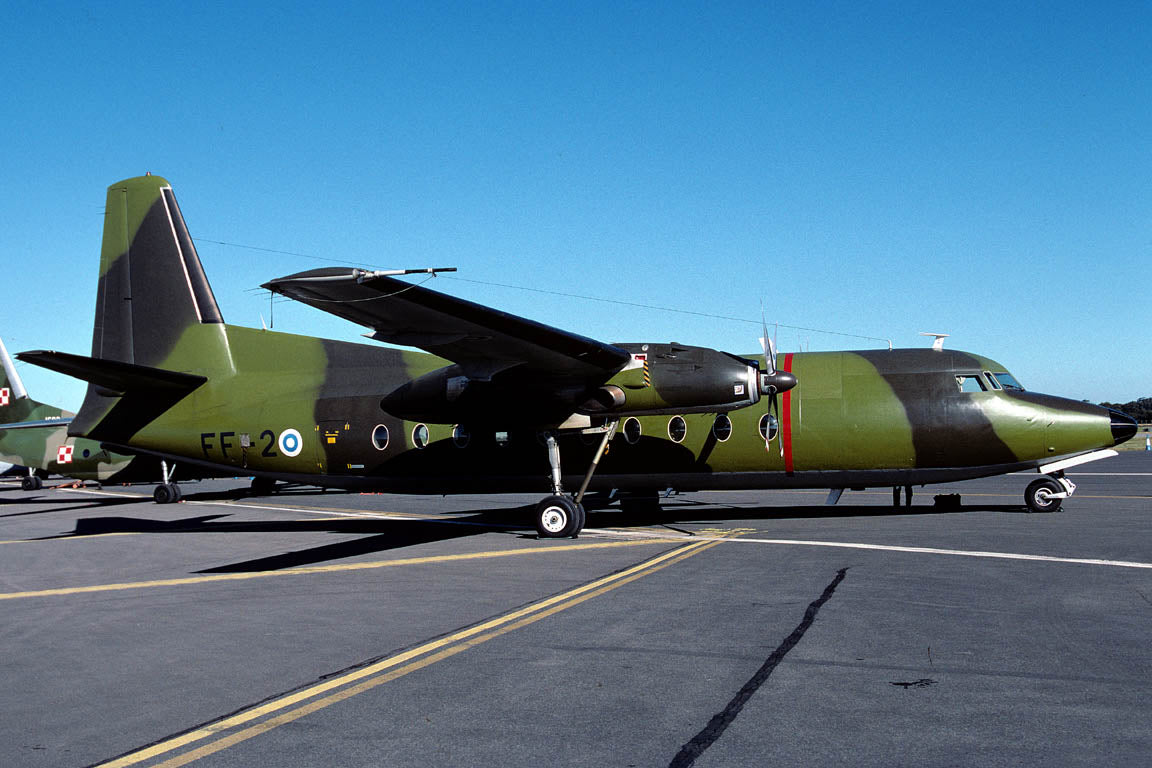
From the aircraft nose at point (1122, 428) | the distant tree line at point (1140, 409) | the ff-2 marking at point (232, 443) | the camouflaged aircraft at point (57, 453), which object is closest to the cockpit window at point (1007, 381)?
the aircraft nose at point (1122, 428)

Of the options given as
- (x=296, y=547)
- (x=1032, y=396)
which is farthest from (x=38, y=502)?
(x=1032, y=396)

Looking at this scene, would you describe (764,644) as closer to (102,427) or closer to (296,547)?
(296,547)

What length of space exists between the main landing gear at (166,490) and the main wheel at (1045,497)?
28.4m

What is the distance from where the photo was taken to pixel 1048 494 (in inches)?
776

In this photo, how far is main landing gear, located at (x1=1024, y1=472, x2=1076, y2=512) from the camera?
19.6 meters

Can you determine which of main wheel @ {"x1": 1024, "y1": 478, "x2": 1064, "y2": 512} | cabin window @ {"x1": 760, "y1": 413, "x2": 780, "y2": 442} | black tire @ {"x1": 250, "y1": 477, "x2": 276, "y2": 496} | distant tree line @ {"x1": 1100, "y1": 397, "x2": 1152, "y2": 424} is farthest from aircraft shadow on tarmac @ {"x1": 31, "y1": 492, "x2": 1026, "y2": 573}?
distant tree line @ {"x1": 1100, "y1": 397, "x2": 1152, "y2": 424}

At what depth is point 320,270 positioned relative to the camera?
12.3 metres

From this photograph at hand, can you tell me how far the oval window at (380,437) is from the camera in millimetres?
19969

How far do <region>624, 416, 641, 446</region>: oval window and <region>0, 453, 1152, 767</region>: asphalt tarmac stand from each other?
3.20 m

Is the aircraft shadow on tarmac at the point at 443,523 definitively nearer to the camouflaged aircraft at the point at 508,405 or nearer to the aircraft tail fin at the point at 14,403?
the camouflaged aircraft at the point at 508,405

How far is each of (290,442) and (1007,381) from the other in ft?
53.2

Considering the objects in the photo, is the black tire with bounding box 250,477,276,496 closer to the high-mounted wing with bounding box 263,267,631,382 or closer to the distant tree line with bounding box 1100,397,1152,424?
the high-mounted wing with bounding box 263,267,631,382

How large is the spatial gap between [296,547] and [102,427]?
27.1ft

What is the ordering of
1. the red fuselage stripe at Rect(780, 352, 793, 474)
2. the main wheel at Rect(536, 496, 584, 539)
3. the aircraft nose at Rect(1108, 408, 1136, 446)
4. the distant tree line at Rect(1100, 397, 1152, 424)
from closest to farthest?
the main wheel at Rect(536, 496, 584, 539), the aircraft nose at Rect(1108, 408, 1136, 446), the red fuselage stripe at Rect(780, 352, 793, 474), the distant tree line at Rect(1100, 397, 1152, 424)
